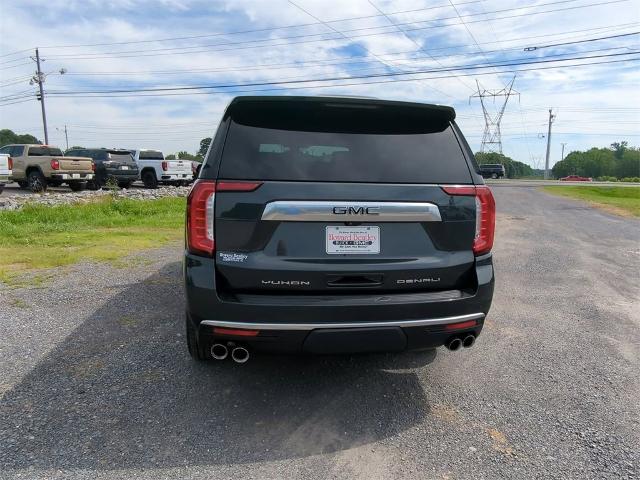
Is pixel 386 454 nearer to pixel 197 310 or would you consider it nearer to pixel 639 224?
pixel 197 310

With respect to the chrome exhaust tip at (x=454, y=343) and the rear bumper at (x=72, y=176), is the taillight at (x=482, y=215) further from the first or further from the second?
the rear bumper at (x=72, y=176)

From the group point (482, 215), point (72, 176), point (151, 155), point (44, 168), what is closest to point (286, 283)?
point (482, 215)

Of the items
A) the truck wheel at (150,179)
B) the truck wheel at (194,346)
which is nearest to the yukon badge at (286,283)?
the truck wheel at (194,346)

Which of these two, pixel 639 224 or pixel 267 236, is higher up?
pixel 267 236

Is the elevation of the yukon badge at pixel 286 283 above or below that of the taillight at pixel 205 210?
below

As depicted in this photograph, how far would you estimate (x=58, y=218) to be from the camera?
10.8 meters

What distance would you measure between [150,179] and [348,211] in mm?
21831

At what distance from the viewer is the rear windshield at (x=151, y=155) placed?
2288cm

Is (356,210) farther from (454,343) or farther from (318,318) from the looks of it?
(454,343)

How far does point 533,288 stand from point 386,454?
4.14m

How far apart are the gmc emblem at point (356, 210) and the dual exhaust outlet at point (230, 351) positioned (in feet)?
3.18

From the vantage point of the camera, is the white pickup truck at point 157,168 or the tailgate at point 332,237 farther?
the white pickup truck at point 157,168

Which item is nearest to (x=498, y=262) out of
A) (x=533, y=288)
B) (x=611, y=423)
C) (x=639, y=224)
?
(x=533, y=288)

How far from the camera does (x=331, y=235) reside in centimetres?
277
